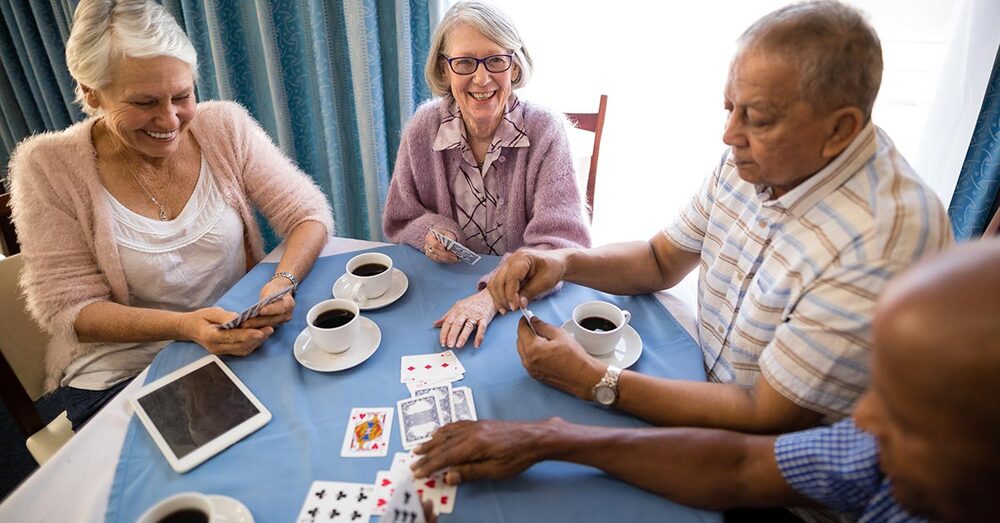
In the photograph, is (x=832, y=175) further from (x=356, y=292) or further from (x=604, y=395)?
(x=356, y=292)

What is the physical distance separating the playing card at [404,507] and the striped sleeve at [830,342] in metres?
0.65

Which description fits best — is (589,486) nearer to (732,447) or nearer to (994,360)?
(732,447)

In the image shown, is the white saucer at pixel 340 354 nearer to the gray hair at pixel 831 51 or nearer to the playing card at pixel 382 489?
the playing card at pixel 382 489

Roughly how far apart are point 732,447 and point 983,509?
40 centimetres

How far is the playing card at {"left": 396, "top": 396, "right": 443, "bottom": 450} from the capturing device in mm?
915

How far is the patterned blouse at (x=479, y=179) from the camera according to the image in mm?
1616

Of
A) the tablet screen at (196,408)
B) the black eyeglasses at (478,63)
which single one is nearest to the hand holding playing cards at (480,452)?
the tablet screen at (196,408)

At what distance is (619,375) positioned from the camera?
3.22 feet

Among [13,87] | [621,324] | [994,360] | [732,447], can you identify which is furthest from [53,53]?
[994,360]

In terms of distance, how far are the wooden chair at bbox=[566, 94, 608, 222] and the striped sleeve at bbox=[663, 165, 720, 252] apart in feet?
1.99

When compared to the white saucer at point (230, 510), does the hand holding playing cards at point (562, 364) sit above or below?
above

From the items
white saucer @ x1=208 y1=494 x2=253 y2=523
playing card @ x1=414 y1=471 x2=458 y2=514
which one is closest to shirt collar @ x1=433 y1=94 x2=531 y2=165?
playing card @ x1=414 y1=471 x2=458 y2=514

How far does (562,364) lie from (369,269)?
24.3 inches

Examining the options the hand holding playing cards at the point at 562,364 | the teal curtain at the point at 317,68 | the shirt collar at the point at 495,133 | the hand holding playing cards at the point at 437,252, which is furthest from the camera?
the teal curtain at the point at 317,68
